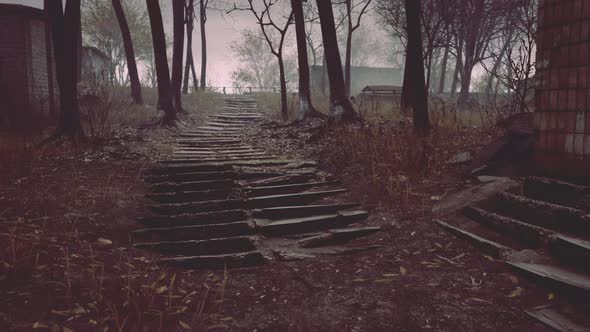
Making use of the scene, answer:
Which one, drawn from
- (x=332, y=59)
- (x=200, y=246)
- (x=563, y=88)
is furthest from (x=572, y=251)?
(x=332, y=59)

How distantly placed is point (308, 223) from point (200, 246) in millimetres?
1401

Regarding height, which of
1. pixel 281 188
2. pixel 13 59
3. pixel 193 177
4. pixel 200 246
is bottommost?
pixel 200 246

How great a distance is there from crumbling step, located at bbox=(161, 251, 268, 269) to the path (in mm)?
10

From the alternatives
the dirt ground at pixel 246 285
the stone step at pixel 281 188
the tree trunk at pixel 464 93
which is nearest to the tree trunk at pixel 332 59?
the stone step at pixel 281 188

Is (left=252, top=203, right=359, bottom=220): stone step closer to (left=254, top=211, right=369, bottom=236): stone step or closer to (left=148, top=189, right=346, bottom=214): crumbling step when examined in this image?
(left=254, top=211, right=369, bottom=236): stone step

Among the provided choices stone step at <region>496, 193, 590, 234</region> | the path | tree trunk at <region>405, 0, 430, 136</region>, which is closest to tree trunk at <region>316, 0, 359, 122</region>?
the path

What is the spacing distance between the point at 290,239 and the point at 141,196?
2.52 m

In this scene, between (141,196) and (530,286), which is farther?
(141,196)

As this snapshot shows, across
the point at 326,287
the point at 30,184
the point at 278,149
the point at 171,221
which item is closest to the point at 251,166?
the point at 278,149

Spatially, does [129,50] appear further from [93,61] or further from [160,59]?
[93,61]

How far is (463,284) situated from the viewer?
11.8 ft

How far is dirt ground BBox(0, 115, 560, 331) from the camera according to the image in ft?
10.2

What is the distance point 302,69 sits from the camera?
14.2 meters

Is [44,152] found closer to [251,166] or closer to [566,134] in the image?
[251,166]
